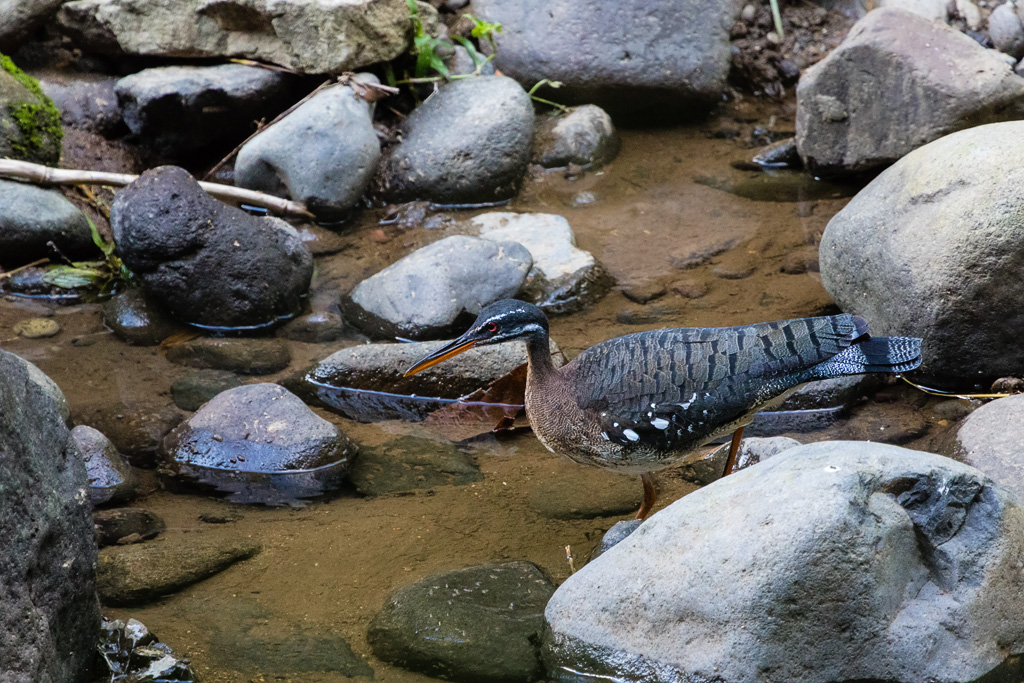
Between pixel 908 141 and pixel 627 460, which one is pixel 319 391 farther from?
pixel 908 141

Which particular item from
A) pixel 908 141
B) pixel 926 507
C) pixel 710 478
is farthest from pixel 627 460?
pixel 908 141

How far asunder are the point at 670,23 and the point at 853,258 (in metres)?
3.96

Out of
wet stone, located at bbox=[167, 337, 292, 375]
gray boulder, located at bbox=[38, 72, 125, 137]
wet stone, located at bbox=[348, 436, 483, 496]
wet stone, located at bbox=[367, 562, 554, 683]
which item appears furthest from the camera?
gray boulder, located at bbox=[38, 72, 125, 137]

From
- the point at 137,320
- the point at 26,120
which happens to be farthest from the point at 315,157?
the point at 26,120

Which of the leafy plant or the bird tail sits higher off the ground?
the bird tail

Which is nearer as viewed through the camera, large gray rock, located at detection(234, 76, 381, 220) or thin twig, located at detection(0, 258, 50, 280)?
thin twig, located at detection(0, 258, 50, 280)

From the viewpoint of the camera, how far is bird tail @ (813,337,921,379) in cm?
429

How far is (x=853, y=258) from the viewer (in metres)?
5.73

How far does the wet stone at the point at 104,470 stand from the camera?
15.7ft

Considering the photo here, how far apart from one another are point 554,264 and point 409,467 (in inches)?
86.5

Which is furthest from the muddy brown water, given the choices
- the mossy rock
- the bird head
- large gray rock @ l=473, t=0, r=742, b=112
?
the mossy rock

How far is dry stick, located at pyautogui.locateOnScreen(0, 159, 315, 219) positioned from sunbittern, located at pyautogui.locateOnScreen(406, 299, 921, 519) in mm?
3567

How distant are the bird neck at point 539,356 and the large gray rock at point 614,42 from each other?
494 centimetres

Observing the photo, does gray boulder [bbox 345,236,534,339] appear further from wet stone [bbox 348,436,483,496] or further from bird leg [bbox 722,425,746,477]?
bird leg [bbox 722,425,746,477]
